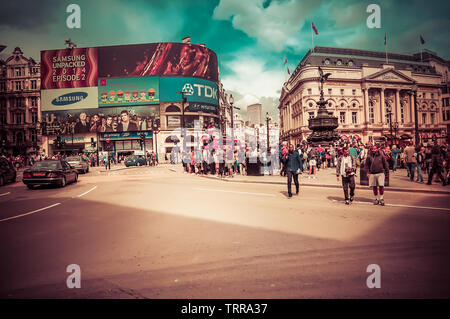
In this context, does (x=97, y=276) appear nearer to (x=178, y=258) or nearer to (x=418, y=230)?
(x=178, y=258)

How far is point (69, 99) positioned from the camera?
5584 cm

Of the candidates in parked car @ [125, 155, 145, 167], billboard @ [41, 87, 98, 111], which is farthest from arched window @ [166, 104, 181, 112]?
parked car @ [125, 155, 145, 167]

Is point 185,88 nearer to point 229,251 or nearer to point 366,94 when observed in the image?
point 366,94

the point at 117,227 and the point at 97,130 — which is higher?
the point at 97,130

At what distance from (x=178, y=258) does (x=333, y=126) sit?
68.9 feet

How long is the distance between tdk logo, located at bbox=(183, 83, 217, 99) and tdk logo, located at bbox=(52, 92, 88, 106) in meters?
22.7

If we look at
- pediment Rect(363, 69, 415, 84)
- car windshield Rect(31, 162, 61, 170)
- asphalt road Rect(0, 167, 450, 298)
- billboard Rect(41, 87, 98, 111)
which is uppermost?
pediment Rect(363, 69, 415, 84)

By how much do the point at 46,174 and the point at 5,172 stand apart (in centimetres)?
588

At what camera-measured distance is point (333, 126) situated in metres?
21.8

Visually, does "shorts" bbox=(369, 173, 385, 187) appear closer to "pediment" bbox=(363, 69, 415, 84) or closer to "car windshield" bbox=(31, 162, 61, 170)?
"car windshield" bbox=(31, 162, 61, 170)

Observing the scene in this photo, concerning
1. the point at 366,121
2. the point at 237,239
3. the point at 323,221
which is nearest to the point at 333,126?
the point at 323,221

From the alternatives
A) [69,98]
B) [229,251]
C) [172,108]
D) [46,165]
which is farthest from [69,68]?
[229,251]

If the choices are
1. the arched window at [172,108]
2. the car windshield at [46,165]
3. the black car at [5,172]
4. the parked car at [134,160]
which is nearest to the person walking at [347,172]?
the car windshield at [46,165]

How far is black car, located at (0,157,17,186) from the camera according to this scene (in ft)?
54.4
